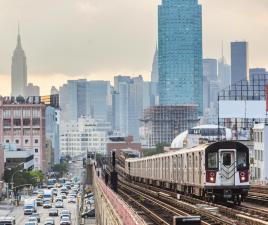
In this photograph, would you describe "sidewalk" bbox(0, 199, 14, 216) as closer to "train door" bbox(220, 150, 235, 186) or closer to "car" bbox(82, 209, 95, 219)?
"car" bbox(82, 209, 95, 219)

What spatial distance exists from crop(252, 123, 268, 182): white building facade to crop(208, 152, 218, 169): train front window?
155 feet

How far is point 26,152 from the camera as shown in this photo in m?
187

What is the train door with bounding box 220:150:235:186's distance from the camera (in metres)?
43.4

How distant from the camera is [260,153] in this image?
94.0 m

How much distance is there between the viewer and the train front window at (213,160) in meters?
43.5

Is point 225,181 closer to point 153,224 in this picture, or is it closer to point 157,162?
point 153,224

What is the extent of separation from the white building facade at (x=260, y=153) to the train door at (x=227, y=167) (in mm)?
47443

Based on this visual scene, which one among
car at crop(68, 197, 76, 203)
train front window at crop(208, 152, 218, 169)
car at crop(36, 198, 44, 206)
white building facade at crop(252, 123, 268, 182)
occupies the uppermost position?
train front window at crop(208, 152, 218, 169)

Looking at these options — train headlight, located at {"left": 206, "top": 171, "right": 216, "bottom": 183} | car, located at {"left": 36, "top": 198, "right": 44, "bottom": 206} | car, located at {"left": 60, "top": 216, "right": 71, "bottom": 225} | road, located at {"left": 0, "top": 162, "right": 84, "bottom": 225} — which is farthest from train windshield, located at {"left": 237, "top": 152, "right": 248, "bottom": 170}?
car, located at {"left": 36, "top": 198, "right": 44, "bottom": 206}

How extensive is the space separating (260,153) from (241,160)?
50.8 m

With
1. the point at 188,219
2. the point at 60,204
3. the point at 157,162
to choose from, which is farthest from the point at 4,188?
the point at 188,219

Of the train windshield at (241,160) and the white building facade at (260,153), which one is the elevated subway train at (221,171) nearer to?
the train windshield at (241,160)

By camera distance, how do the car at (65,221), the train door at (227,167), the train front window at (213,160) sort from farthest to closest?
the car at (65,221)
the train front window at (213,160)
the train door at (227,167)

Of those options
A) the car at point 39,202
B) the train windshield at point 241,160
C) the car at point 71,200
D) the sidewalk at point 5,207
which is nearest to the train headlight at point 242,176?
the train windshield at point 241,160
